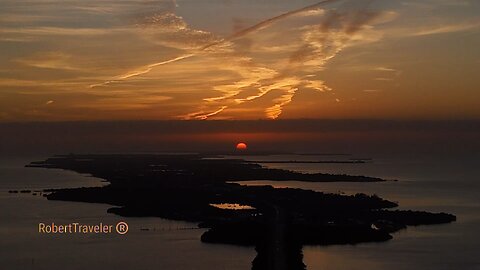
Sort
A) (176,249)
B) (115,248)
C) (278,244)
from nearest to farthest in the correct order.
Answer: (278,244) < (176,249) < (115,248)

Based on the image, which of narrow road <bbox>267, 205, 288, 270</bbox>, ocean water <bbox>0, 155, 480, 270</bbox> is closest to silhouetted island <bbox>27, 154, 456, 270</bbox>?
narrow road <bbox>267, 205, 288, 270</bbox>

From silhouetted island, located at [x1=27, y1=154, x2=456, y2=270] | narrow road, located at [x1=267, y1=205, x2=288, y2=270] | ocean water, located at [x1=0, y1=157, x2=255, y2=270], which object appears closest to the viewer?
narrow road, located at [x1=267, y1=205, x2=288, y2=270]

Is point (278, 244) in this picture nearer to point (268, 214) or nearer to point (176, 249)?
point (176, 249)

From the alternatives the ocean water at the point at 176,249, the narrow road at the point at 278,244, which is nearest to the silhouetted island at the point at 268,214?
the narrow road at the point at 278,244

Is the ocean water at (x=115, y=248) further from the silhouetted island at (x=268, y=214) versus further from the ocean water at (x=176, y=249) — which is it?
the silhouetted island at (x=268, y=214)

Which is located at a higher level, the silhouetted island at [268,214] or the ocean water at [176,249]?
the silhouetted island at [268,214]

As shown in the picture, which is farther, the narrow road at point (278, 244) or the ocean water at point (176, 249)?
the ocean water at point (176, 249)

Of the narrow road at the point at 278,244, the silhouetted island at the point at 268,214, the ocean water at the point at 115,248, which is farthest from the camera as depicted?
the silhouetted island at the point at 268,214

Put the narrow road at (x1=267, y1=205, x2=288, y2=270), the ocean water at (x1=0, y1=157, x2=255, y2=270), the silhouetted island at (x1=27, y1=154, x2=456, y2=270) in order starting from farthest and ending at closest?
1. the silhouetted island at (x1=27, y1=154, x2=456, y2=270)
2. the ocean water at (x1=0, y1=157, x2=255, y2=270)
3. the narrow road at (x1=267, y1=205, x2=288, y2=270)

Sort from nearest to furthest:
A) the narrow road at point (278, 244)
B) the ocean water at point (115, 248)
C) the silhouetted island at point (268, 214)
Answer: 1. the narrow road at point (278, 244)
2. the ocean water at point (115, 248)
3. the silhouetted island at point (268, 214)

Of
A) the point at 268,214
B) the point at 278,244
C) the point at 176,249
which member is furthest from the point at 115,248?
the point at 268,214

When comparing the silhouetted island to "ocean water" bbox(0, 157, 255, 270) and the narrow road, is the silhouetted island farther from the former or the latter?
"ocean water" bbox(0, 157, 255, 270)
